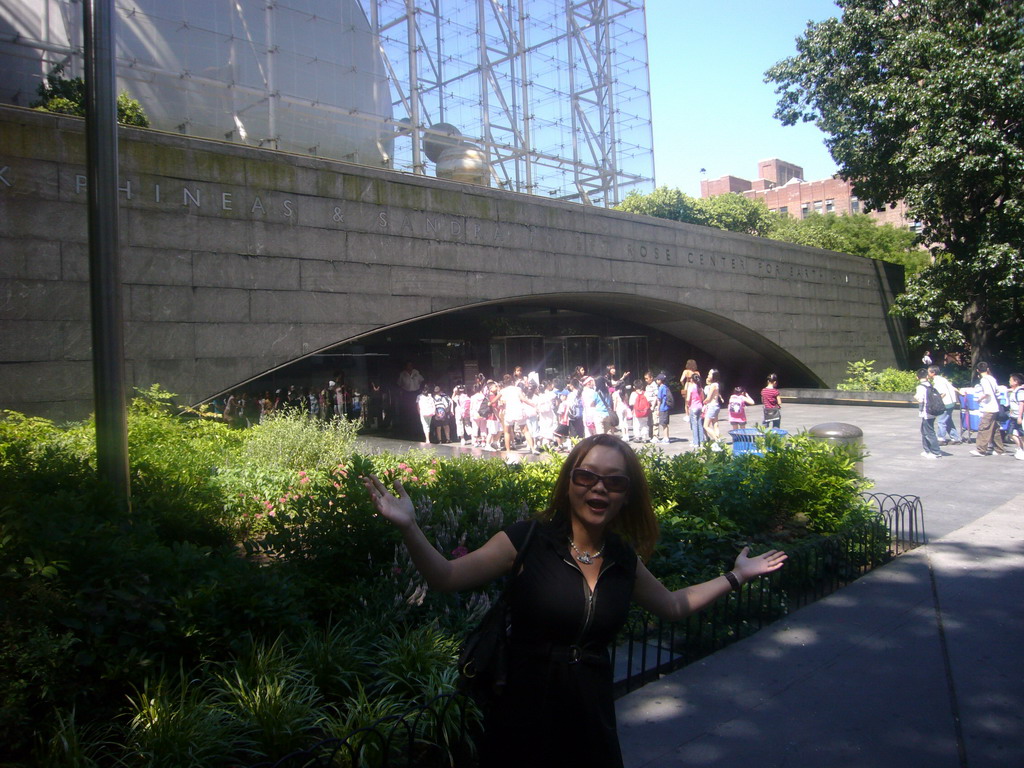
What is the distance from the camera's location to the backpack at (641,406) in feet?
57.6

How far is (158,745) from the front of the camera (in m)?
3.13

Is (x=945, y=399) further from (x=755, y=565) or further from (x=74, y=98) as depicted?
(x=74, y=98)

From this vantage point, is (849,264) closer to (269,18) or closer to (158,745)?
(269,18)

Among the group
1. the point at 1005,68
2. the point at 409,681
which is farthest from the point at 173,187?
the point at 1005,68

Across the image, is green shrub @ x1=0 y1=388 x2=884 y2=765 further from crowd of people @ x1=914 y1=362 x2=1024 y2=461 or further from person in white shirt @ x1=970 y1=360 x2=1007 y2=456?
person in white shirt @ x1=970 y1=360 x2=1007 y2=456

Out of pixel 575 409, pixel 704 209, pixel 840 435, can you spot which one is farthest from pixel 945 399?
pixel 704 209

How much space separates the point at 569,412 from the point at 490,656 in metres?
15.6

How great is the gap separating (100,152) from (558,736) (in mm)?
5187

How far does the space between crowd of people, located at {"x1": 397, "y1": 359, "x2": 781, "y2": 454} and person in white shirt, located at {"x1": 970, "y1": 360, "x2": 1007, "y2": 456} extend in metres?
3.69

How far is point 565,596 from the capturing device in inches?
95.3

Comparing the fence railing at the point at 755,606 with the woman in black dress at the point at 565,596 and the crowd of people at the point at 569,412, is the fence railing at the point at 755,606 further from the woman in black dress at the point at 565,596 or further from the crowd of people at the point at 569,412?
the crowd of people at the point at 569,412

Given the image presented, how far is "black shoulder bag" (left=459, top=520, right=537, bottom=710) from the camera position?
7.80ft

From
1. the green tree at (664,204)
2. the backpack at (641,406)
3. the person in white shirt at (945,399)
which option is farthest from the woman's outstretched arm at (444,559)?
the green tree at (664,204)

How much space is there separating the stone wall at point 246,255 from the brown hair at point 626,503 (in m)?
11.4
